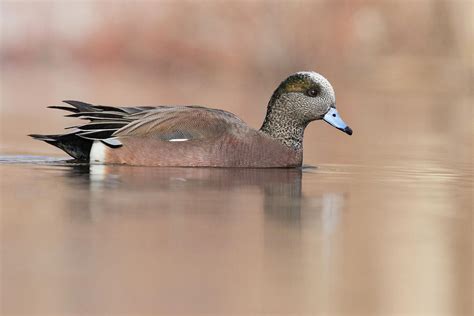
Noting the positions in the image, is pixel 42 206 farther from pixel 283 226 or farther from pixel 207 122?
pixel 207 122

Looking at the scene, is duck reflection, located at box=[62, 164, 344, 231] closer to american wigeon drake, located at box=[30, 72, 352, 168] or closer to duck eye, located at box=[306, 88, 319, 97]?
american wigeon drake, located at box=[30, 72, 352, 168]

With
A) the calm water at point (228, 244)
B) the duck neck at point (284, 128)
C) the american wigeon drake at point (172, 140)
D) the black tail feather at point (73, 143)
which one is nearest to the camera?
the calm water at point (228, 244)

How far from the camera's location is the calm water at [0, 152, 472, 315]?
177 inches

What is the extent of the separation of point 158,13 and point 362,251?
16753 millimetres

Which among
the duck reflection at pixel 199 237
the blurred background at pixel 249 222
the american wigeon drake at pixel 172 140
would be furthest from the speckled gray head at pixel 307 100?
the duck reflection at pixel 199 237

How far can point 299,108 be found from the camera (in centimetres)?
902

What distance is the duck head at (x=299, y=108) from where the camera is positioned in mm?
8906

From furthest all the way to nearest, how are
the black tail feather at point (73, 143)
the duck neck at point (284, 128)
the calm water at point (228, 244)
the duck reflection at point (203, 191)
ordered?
1. the duck neck at point (284, 128)
2. the black tail feather at point (73, 143)
3. the duck reflection at point (203, 191)
4. the calm water at point (228, 244)

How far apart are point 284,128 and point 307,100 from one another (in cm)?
27

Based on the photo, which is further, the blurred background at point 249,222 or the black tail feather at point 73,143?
the black tail feather at point 73,143

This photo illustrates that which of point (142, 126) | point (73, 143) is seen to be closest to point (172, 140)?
point (142, 126)

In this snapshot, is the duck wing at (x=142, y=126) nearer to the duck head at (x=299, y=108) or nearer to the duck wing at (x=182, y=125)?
the duck wing at (x=182, y=125)

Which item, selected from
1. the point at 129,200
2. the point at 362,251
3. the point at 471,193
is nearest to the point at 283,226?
the point at 362,251

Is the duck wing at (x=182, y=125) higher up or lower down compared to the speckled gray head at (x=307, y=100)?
lower down
